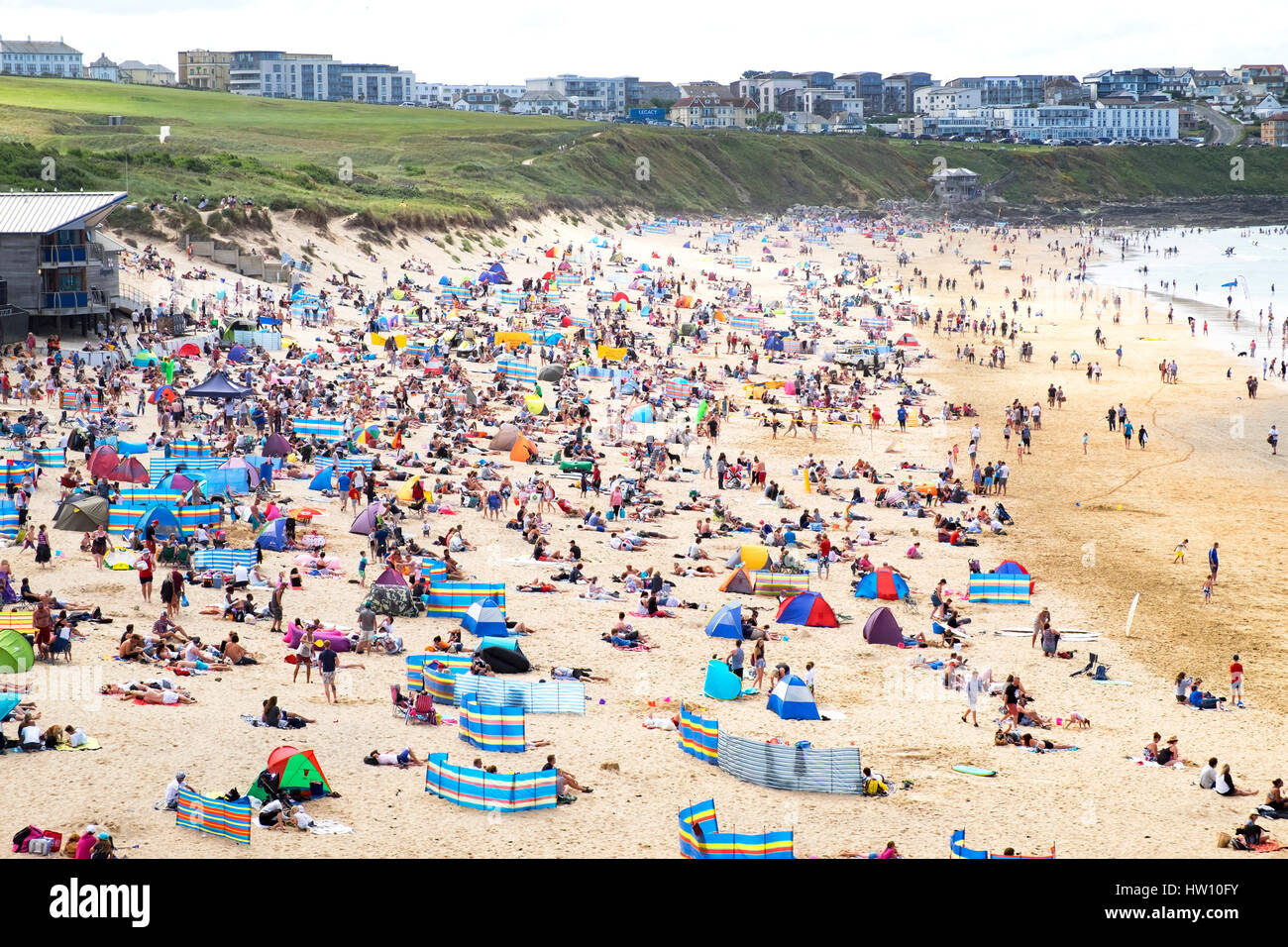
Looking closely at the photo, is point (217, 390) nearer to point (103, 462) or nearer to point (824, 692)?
point (103, 462)

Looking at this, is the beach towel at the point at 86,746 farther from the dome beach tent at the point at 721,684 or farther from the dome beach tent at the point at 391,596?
the dome beach tent at the point at 721,684

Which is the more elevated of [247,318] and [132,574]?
[247,318]

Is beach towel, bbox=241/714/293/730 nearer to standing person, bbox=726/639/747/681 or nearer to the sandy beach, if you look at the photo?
the sandy beach

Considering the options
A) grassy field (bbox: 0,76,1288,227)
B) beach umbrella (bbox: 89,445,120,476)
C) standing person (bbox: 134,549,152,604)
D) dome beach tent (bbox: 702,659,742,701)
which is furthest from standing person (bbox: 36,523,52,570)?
grassy field (bbox: 0,76,1288,227)

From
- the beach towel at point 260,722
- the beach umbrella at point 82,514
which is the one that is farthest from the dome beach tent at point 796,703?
the beach umbrella at point 82,514

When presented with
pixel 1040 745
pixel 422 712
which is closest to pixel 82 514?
pixel 422 712
